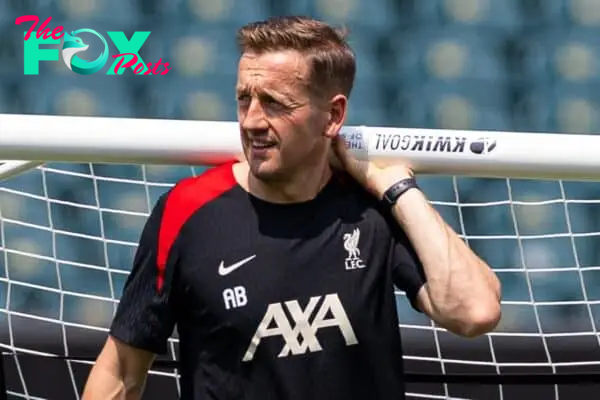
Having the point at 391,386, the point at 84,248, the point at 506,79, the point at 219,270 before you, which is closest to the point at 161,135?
the point at 219,270

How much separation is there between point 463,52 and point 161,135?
1.65 metres

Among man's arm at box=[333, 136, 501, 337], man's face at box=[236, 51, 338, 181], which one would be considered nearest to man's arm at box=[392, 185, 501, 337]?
man's arm at box=[333, 136, 501, 337]

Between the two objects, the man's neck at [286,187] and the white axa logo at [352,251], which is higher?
the man's neck at [286,187]

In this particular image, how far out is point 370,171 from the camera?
44.4 inches

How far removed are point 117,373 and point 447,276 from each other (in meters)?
0.28

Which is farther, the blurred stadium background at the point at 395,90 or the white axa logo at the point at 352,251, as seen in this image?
the blurred stadium background at the point at 395,90

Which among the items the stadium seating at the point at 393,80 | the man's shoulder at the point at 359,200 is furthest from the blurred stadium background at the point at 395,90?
the man's shoulder at the point at 359,200

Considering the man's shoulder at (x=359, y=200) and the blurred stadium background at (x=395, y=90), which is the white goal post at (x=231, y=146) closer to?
the man's shoulder at (x=359, y=200)

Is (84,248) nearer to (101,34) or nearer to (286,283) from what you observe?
(101,34)

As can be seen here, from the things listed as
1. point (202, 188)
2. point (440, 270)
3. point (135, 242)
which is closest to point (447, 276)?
point (440, 270)

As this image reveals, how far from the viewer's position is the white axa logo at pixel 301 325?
1085mm

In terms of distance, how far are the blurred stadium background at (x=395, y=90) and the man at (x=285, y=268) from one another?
1441 mm

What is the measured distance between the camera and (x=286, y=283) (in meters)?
1.09

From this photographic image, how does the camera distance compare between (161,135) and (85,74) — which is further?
(85,74)
